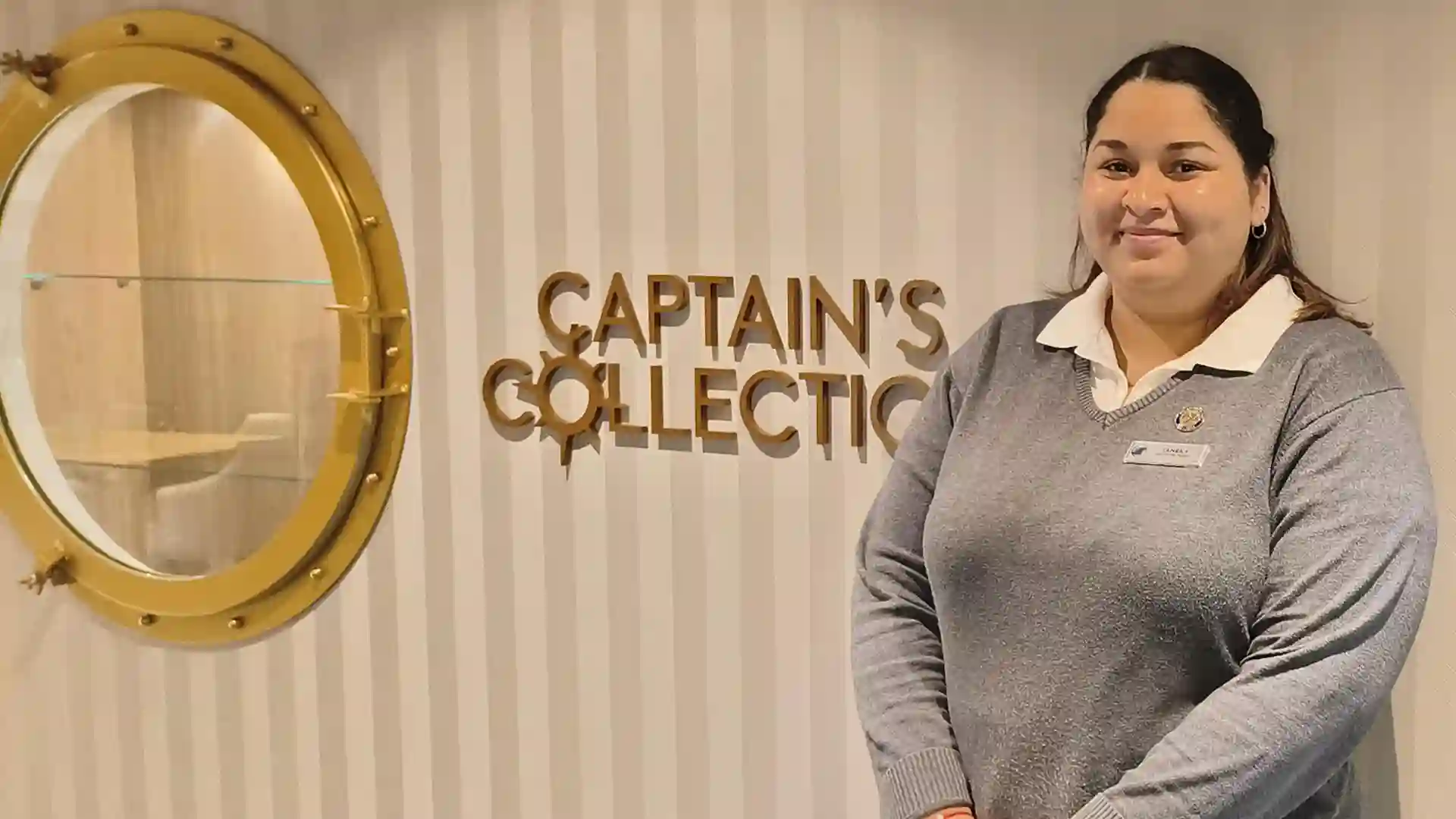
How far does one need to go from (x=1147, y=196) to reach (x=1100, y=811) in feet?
2.02

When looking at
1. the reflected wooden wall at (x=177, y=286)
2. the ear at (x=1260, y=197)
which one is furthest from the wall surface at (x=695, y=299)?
the reflected wooden wall at (x=177, y=286)

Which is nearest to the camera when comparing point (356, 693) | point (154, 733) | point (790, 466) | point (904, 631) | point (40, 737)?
point (904, 631)

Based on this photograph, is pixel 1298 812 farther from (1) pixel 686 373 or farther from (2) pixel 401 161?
(2) pixel 401 161

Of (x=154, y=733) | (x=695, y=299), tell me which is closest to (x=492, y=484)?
(x=695, y=299)

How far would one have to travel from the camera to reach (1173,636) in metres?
1.62

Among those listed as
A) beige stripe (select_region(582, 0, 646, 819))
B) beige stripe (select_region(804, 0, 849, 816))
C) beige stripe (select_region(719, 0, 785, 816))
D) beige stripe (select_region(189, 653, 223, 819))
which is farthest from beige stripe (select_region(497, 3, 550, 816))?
beige stripe (select_region(189, 653, 223, 819))

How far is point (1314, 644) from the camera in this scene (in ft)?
5.01

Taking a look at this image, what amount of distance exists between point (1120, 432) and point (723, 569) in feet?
2.37

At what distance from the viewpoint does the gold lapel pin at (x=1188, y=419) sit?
65.6 inches

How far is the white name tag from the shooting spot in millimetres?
1646

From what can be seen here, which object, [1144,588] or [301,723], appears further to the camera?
[301,723]

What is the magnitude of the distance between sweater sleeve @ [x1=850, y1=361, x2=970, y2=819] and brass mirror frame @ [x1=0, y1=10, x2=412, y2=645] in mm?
900

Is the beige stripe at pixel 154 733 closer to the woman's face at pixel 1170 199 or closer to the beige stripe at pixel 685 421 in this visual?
the beige stripe at pixel 685 421

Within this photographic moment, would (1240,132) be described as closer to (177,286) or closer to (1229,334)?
(1229,334)
